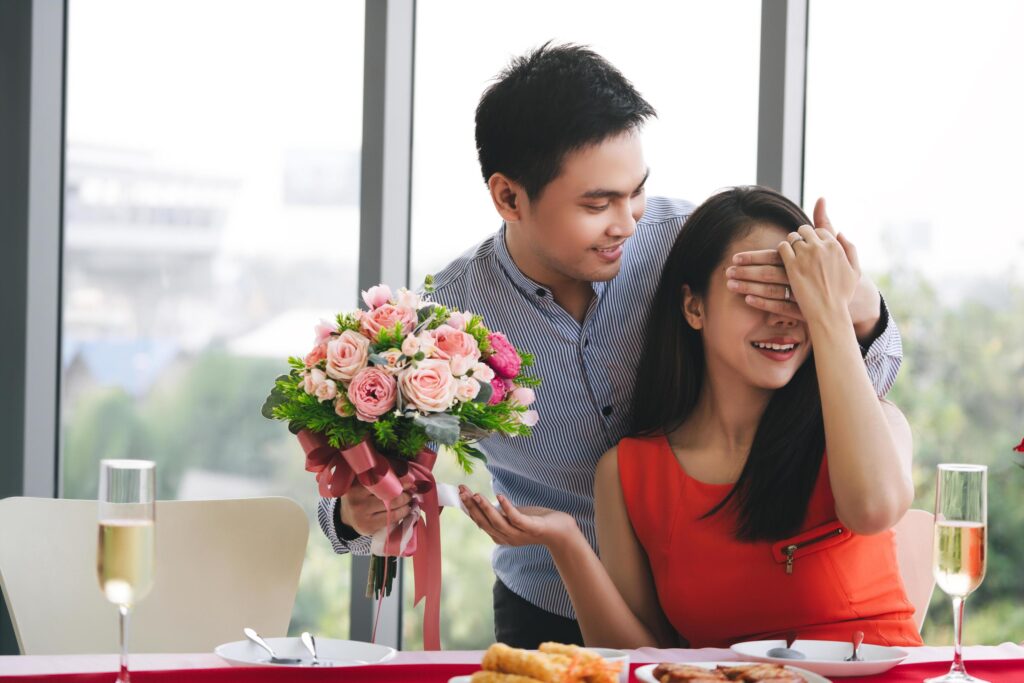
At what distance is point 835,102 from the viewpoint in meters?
2.74

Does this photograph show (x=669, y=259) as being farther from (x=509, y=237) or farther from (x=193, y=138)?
(x=193, y=138)

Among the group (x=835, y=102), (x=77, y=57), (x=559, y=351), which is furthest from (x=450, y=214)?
(x=77, y=57)

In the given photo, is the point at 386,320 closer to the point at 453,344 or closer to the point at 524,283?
the point at 453,344

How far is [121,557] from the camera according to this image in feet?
4.35

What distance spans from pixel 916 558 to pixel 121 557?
1566mm

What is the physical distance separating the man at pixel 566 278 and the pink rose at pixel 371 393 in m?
0.32

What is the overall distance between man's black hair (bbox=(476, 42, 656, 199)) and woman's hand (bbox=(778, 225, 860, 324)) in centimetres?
44

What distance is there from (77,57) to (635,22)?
166cm

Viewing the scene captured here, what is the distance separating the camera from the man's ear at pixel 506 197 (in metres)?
2.23

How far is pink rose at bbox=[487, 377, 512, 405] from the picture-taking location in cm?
180

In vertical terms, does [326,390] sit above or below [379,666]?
above

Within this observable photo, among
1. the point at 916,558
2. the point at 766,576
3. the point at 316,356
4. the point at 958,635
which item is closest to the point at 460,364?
the point at 316,356

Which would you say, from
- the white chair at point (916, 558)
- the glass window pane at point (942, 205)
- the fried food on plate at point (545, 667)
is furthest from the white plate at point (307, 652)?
the glass window pane at point (942, 205)

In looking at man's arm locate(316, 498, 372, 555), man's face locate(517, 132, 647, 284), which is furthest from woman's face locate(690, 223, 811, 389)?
man's arm locate(316, 498, 372, 555)
